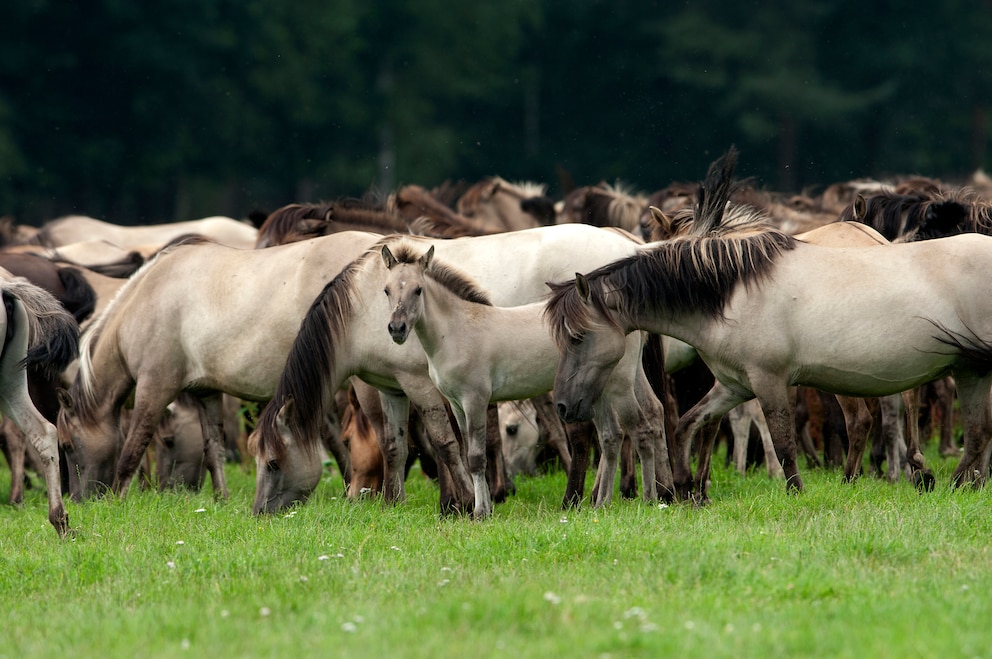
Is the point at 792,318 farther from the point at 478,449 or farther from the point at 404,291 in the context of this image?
the point at 404,291

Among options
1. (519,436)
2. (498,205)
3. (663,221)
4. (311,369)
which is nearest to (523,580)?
(311,369)

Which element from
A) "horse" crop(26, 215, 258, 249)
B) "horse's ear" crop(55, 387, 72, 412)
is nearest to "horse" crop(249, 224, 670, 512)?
"horse's ear" crop(55, 387, 72, 412)

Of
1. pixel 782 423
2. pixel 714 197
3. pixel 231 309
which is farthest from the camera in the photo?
pixel 231 309

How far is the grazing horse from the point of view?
7.76 metres

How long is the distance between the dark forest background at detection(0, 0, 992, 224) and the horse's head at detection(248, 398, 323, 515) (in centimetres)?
2561

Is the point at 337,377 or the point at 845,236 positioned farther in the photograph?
the point at 845,236

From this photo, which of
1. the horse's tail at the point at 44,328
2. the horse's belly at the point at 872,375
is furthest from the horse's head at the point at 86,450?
the horse's belly at the point at 872,375

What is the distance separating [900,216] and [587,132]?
95.2 ft

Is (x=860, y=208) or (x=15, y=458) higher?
(x=860, y=208)

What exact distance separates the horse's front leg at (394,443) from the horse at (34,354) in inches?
83.5

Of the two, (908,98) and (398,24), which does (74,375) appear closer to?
(398,24)

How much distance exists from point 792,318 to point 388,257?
244 cm

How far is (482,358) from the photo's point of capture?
310 inches

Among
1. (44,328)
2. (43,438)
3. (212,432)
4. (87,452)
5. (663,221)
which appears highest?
(663,221)
